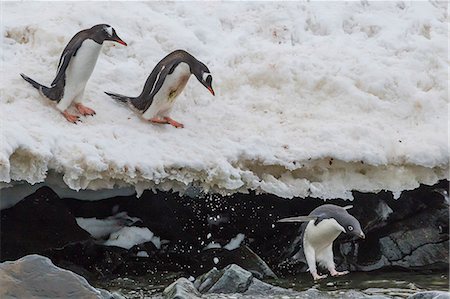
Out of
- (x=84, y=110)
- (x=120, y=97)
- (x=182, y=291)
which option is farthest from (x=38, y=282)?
(x=120, y=97)

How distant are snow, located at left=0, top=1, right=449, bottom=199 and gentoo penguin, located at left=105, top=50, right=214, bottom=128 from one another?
139 mm

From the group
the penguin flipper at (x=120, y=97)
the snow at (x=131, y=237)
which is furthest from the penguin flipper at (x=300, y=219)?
the penguin flipper at (x=120, y=97)

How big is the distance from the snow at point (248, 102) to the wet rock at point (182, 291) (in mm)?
1066

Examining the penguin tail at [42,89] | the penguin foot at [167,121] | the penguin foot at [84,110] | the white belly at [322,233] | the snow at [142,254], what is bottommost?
the snow at [142,254]

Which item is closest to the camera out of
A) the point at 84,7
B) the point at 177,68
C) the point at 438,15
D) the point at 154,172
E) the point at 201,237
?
the point at 154,172

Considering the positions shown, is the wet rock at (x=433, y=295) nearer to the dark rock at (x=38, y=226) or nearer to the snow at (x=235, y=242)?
the snow at (x=235, y=242)

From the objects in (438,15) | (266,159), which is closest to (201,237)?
(266,159)

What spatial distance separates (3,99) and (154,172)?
138 centimetres

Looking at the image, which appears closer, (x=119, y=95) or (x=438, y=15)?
(x=119, y=95)

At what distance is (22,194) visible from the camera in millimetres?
7844

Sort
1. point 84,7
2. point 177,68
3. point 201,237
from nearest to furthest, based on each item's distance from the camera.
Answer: point 177,68, point 201,237, point 84,7

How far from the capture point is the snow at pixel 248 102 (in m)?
7.24

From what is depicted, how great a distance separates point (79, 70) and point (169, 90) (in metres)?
0.78

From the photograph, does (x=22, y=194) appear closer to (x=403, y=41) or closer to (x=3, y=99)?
(x=3, y=99)
